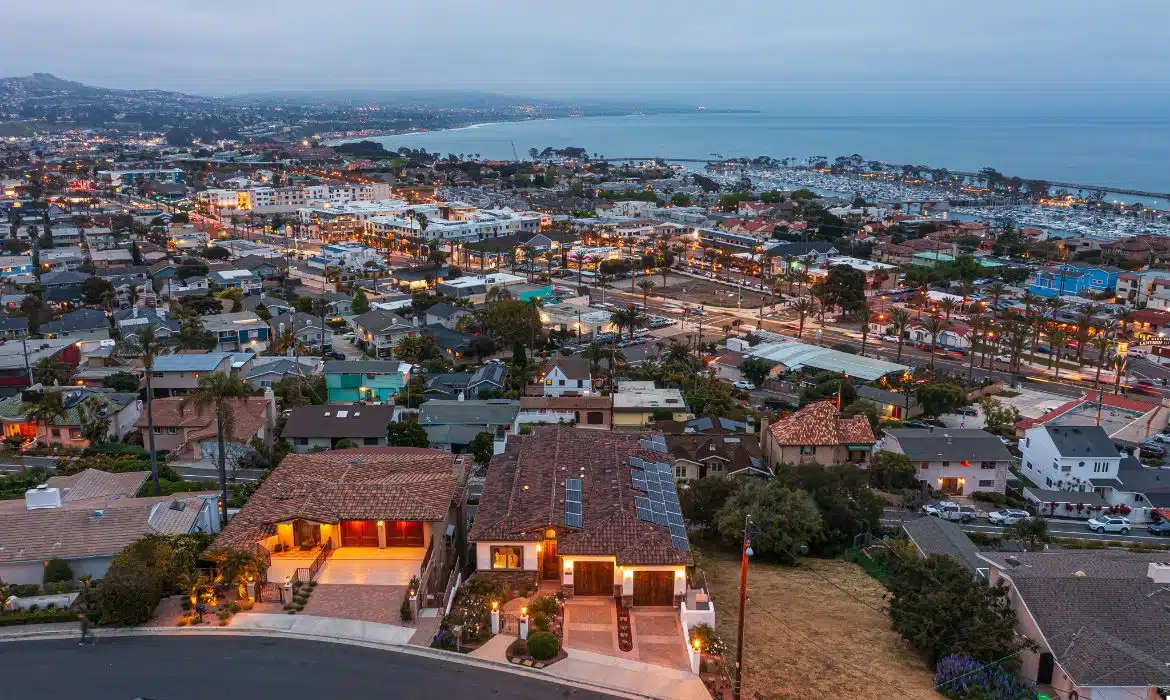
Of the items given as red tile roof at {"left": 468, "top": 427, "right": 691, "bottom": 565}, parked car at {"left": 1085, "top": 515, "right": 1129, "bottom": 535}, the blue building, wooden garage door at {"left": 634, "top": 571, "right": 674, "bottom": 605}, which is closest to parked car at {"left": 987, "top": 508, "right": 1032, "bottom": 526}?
parked car at {"left": 1085, "top": 515, "right": 1129, "bottom": 535}

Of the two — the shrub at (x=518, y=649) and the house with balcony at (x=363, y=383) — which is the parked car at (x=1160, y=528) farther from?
the house with balcony at (x=363, y=383)

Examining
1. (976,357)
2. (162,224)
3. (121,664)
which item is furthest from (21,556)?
(162,224)

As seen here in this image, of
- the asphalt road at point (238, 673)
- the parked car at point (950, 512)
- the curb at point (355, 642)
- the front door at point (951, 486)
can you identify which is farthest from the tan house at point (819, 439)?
the asphalt road at point (238, 673)

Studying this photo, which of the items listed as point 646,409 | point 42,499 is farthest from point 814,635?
point 42,499

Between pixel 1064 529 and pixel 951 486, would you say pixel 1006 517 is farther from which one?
pixel 951 486

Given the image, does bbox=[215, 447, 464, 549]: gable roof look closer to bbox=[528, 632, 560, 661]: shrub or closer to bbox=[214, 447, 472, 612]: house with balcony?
bbox=[214, 447, 472, 612]: house with balcony

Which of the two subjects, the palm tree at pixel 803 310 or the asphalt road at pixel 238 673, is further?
the palm tree at pixel 803 310
